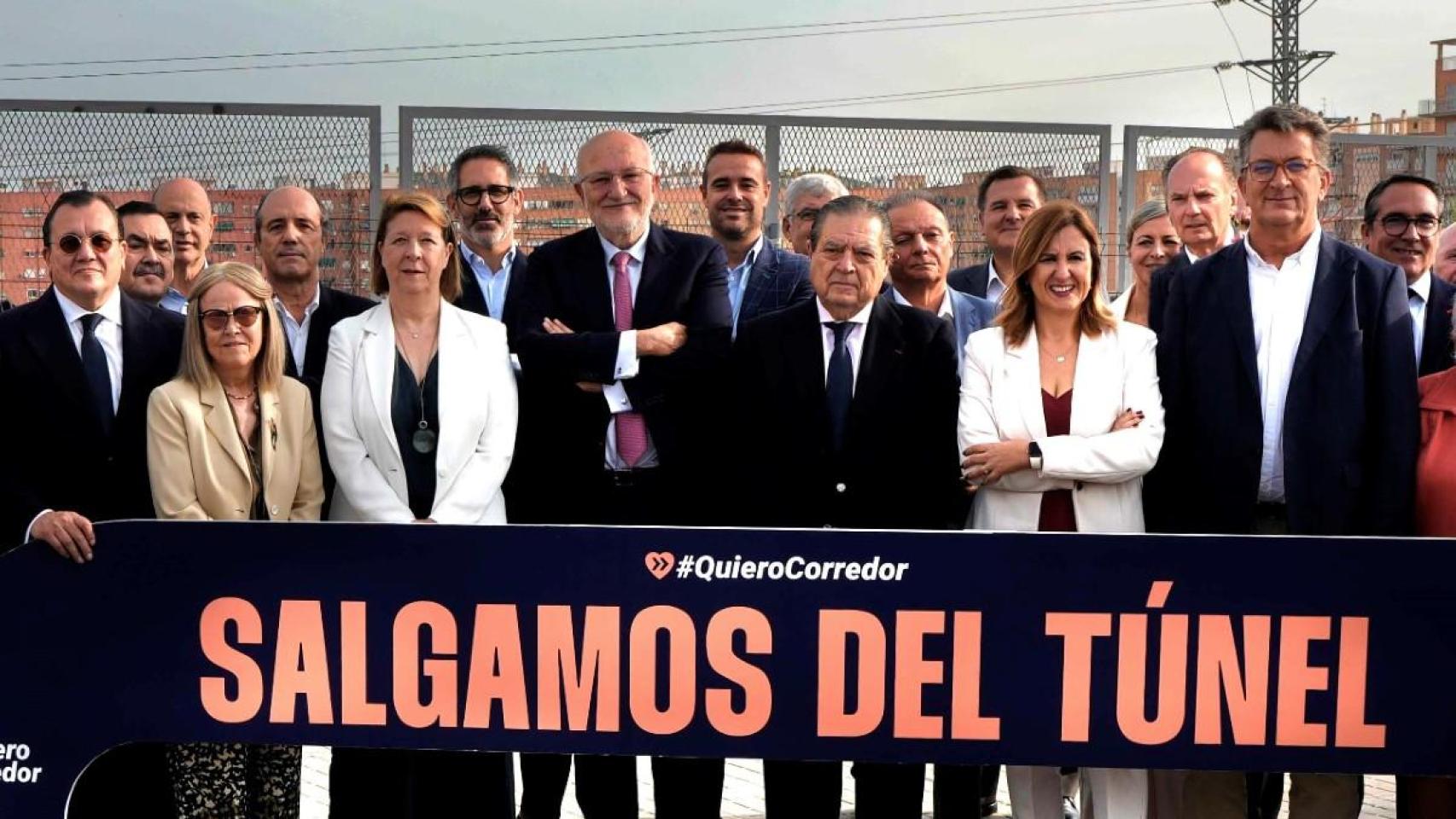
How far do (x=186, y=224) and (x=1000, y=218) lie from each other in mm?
3138

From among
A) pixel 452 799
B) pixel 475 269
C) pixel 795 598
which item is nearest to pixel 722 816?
pixel 452 799

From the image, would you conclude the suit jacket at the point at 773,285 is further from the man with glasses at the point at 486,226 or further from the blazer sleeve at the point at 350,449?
the blazer sleeve at the point at 350,449

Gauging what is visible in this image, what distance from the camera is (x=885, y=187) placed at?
705 cm

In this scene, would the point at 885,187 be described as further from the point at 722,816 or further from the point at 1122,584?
the point at 1122,584

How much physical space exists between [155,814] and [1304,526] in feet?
11.2

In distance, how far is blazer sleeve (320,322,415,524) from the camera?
4.29 meters

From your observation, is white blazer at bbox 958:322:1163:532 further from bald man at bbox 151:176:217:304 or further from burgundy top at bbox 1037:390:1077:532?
bald man at bbox 151:176:217:304

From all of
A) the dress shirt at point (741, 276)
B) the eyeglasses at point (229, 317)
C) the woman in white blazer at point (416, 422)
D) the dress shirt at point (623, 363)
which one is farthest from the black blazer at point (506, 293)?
the eyeglasses at point (229, 317)

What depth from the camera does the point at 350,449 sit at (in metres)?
4.33

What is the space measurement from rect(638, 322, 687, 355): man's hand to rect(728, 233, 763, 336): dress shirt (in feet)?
1.81

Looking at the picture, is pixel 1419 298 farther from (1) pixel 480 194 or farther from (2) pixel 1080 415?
(1) pixel 480 194

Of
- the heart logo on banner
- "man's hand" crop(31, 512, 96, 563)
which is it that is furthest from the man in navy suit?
"man's hand" crop(31, 512, 96, 563)

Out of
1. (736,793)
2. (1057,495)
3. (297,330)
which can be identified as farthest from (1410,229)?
(297,330)

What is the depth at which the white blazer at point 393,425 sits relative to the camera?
14.1 feet
